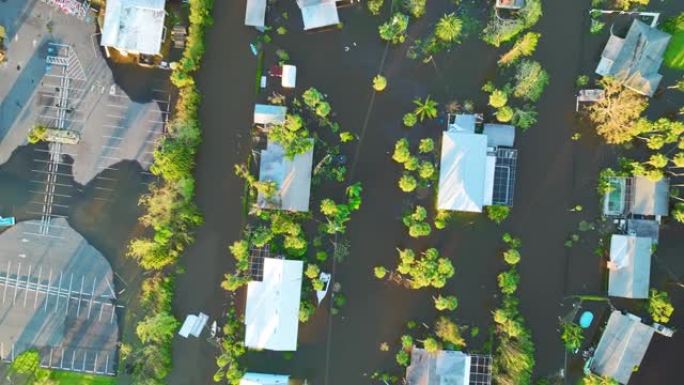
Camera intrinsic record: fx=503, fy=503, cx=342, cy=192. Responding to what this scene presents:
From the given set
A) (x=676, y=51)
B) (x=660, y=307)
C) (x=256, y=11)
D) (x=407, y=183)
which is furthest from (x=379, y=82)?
(x=660, y=307)

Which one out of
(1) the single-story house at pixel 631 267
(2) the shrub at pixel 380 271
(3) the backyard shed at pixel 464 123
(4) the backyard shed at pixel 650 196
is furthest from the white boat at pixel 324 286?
(4) the backyard shed at pixel 650 196

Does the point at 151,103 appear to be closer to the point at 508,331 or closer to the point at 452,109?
the point at 452,109

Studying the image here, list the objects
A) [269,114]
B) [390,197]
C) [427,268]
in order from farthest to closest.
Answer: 1. [390,197]
2. [269,114]
3. [427,268]

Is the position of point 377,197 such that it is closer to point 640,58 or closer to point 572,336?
point 572,336

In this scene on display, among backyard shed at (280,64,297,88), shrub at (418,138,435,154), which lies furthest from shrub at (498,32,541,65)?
backyard shed at (280,64,297,88)

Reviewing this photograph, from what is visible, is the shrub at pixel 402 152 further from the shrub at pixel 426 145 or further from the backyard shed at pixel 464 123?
the backyard shed at pixel 464 123
